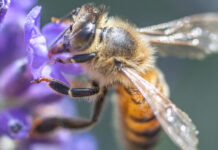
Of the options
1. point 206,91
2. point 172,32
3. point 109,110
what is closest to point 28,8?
point 172,32

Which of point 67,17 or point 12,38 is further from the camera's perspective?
point 12,38

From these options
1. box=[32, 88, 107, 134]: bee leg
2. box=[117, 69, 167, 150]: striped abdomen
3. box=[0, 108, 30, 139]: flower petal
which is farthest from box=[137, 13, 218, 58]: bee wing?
box=[0, 108, 30, 139]: flower petal

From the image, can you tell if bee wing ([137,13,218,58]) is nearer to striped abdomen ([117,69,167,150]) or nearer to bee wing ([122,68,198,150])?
striped abdomen ([117,69,167,150])

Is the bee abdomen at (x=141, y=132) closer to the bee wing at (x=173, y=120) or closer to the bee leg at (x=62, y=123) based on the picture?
the bee leg at (x=62, y=123)

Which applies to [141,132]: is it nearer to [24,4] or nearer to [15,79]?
[15,79]

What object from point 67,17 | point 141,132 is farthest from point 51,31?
point 141,132

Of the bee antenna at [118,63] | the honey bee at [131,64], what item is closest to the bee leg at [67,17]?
the honey bee at [131,64]
